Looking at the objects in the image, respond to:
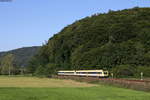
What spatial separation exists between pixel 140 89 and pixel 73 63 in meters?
76.3

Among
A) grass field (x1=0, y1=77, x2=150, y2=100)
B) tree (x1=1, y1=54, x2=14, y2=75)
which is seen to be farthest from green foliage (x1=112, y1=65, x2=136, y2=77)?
tree (x1=1, y1=54, x2=14, y2=75)

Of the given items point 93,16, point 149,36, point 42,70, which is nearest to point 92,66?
point 149,36

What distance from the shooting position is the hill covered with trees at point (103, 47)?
94.1m

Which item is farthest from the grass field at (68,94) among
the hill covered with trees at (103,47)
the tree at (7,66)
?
the tree at (7,66)

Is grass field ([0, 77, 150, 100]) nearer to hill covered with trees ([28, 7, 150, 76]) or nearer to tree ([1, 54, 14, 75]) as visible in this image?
hill covered with trees ([28, 7, 150, 76])

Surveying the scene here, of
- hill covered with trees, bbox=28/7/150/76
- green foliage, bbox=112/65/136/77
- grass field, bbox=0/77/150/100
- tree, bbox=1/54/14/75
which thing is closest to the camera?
grass field, bbox=0/77/150/100

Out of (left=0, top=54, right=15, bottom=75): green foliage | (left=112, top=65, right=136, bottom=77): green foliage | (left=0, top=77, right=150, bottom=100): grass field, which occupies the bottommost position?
(left=0, top=77, right=150, bottom=100): grass field

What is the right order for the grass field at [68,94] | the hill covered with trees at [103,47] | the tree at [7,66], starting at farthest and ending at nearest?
the tree at [7,66], the hill covered with trees at [103,47], the grass field at [68,94]

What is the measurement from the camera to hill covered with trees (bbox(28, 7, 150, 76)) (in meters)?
94.1

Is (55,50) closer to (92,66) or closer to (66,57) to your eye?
(66,57)

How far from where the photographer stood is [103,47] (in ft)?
346

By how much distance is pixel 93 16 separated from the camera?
153500 mm

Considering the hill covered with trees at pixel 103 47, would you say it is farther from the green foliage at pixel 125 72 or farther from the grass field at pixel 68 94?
the grass field at pixel 68 94

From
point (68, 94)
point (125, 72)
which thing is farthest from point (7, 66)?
point (68, 94)
